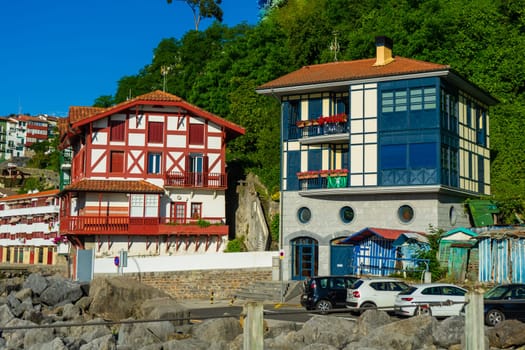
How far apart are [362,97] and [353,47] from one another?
15501mm

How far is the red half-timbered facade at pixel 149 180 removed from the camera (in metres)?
43.3

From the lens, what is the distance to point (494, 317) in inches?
837

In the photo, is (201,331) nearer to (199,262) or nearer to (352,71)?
(199,262)

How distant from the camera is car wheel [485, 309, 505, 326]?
2109 cm

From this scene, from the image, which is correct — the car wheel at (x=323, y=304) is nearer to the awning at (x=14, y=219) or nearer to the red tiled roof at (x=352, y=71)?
the red tiled roof at (x=352, y=71)

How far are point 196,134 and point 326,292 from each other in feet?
69.9

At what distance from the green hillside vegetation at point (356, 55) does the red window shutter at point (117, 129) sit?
29.7ft

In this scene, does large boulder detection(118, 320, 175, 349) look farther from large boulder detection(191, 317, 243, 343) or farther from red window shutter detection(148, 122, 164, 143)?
red window shutter detection(148, 122, 164, 143)

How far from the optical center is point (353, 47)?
51.1 m

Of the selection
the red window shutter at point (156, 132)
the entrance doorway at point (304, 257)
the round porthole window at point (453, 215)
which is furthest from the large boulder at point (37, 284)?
the round porthole window at point (453, 215)

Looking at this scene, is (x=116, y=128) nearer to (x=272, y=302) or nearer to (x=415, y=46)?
(x=272, y=302)

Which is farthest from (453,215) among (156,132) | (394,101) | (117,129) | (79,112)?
(79,112)

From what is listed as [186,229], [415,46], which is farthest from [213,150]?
[415,46]

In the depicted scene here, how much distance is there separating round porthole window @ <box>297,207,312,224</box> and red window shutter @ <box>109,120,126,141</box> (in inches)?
546
